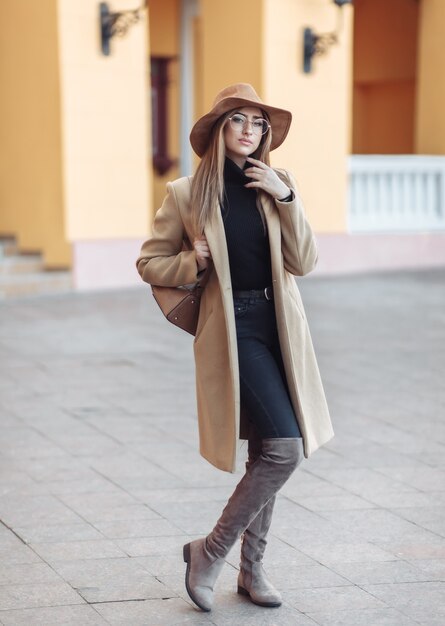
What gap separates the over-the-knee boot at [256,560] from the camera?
402 centimetres

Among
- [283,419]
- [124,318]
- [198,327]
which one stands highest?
[198,327]

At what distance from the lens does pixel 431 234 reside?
1531 centimetres

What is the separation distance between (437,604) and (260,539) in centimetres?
63

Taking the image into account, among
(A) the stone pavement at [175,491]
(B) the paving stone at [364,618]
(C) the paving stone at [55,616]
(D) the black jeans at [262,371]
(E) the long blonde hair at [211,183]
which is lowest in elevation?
(A) the stone pavement at [175,491]

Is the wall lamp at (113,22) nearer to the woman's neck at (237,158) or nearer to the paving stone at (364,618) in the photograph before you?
the woman's neck at (237,158)


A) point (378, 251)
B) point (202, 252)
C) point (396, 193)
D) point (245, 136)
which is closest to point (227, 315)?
point (202, 252)

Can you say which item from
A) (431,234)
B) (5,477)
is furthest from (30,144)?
(5,477)

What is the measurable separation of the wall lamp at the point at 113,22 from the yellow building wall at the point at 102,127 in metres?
0.08

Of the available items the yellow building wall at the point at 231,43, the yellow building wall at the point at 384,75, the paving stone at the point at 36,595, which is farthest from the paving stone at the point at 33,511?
the yellow building wall at the point at 384,75

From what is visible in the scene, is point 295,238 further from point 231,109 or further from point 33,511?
point 33,511

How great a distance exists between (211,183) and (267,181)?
0.63 ft

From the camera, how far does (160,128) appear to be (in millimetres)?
16719

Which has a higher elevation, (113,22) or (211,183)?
(113,22)

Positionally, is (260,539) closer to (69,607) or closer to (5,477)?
(69,607)
